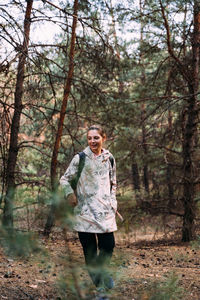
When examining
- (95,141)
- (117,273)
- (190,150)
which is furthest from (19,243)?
(190,150)

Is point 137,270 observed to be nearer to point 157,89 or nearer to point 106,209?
point 106,209

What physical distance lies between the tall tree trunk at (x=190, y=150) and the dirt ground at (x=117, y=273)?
0.52m

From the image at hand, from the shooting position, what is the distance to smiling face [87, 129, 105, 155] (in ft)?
12.3

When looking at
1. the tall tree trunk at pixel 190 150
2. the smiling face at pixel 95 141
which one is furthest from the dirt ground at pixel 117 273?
the smiling face at pixel 95 141

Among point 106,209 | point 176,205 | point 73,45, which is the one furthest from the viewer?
point 176,205

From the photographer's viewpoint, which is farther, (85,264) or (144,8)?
(144,8)

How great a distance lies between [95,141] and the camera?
3.77 m

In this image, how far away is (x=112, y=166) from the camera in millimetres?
3879

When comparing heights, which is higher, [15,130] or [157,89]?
[157,89]

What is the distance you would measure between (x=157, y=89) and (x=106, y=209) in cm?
587

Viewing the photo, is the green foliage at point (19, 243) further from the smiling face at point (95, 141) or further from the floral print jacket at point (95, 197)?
the smiling face at point (95, 141)

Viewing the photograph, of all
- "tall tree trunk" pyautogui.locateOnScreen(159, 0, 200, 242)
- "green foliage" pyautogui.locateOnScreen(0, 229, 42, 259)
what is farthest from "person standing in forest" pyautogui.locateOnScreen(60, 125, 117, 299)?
"tall tree trunk" pyautogui.locateOnScreen(159, 0, 200, 242)

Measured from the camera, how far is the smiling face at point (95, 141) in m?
3.76

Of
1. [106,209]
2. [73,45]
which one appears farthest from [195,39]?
[106,209]
